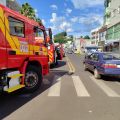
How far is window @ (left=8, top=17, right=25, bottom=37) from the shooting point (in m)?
Answer: 9.64

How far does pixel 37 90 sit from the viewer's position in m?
11.4

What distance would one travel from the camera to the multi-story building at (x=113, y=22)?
57938 mm

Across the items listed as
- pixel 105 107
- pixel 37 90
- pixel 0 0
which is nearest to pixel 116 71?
pixel 37 90

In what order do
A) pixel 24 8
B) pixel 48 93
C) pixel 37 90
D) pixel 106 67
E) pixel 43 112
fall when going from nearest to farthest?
pixel 43 112 → pixel 48 93 → pixel 37 90 → pixel 106 67 → pixel 24 8

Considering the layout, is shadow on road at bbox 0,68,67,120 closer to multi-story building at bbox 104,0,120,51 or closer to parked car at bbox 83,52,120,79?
parked car at bbox 83,52,120,79

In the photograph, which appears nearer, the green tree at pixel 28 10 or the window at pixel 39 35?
the window at pixel 39 35

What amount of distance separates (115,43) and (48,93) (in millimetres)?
48669

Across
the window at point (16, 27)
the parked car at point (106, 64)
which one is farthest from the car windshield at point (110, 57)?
the window at point (16, 27)

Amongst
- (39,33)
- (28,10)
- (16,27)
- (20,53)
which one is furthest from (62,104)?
(28,10)

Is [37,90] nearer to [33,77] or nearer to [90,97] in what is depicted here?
[33,77]

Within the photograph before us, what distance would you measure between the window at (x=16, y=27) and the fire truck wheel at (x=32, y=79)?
1.48 m

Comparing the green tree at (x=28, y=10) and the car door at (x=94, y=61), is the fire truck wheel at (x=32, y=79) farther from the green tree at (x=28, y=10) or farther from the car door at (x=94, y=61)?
the green tree at (x=28, y=10)

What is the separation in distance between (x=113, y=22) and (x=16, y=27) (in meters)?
55.3

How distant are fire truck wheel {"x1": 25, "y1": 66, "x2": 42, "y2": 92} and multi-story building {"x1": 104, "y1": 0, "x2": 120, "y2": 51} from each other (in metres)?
45.3
